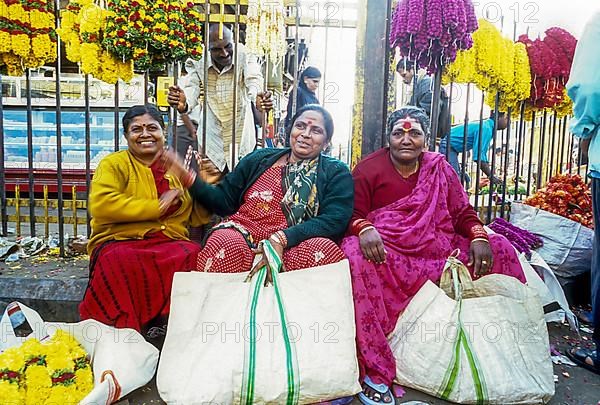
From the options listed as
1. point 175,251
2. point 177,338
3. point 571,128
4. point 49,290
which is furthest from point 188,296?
point 571,128

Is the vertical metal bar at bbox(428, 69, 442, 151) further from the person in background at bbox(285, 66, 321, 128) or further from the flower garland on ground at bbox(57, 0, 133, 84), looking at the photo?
the flower garland on ground at bbox(57, 0, 133, 84)

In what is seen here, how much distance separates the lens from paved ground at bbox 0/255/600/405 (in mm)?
2650

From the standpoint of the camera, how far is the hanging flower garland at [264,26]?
4.66 meters

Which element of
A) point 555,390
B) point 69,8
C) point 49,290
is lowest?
point 555,390

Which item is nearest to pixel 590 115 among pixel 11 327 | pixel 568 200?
pixel 568 200

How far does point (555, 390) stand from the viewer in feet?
8.63

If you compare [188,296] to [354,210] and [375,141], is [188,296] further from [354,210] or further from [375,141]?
[375,141]

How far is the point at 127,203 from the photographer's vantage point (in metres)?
2.73

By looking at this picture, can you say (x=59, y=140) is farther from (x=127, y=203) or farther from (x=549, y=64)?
(x=549, y=64)

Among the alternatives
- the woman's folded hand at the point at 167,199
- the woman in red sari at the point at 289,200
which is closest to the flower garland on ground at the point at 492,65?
the woman in red sari at the point at 289,200

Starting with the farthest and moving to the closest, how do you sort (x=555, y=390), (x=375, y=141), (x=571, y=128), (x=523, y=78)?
(x=523, y=78) → (x=375, y=141) → (x=571, y=128) → (x=555, y=390)

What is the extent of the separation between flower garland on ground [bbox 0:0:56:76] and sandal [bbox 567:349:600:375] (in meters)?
3.95

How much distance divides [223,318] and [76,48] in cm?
215

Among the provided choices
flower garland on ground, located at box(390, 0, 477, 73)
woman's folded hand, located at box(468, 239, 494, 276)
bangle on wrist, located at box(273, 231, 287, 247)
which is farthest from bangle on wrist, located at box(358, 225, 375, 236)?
flower garland on ground, located at box(390, 0, 477, 73)
